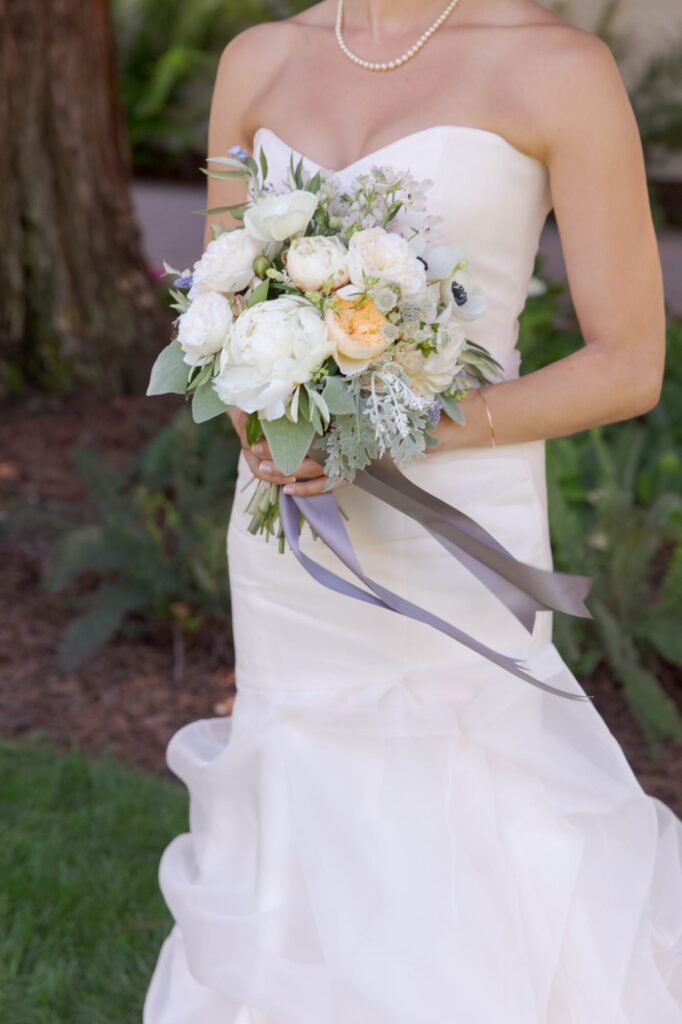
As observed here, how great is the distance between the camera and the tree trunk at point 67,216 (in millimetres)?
6453

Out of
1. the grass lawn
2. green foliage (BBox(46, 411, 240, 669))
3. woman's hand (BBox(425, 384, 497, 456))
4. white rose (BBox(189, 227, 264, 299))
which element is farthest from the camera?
green foliage (BBox(46, 411, 240, 669))

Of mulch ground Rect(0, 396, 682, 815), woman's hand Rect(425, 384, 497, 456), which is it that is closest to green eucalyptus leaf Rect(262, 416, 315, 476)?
woman's hand Rect(425, 384, 497, 456)

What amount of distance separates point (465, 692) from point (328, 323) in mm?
839

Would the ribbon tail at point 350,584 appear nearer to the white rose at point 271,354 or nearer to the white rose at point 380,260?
the white rose at point 271,354

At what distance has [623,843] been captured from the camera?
8.13ft

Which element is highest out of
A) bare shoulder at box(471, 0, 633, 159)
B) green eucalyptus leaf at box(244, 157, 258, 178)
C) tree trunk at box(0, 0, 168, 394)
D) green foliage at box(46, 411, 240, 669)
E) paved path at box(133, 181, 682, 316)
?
bare shoulder at box(471, 0, 633, 159)

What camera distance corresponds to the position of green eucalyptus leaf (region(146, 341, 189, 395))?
226 cm

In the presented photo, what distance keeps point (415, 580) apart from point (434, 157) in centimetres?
79

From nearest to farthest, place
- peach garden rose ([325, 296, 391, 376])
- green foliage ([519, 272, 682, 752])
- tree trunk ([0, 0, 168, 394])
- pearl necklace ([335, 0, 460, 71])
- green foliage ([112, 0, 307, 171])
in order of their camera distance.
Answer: peach garden rose ([325, 296, 391, 376]), pearl necklace ([335, 0, 460, 71]), green foliage ([519, 272, 682, 752]), tree trunk ([0, 0, 168, 394]), green foliage ([112, 0, 307, 171])

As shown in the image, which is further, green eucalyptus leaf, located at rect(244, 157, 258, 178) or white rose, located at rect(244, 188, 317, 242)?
green eucalyptus leaf, located at rect(244, 157, 258, 178)

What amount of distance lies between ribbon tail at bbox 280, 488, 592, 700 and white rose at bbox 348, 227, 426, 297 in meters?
0.44

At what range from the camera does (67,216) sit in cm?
670

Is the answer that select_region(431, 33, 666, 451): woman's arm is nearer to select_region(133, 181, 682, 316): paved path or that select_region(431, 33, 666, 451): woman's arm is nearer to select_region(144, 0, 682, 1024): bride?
select_region(144, 0, 682, 1024): bride

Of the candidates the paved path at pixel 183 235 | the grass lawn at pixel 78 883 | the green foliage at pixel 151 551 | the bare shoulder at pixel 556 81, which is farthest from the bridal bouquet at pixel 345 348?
the paved path at pixel 183 235
